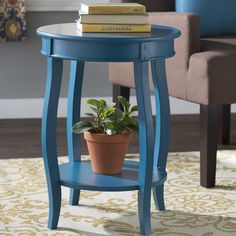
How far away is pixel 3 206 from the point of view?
8.97 ft

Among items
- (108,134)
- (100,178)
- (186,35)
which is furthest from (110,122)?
(186,35)

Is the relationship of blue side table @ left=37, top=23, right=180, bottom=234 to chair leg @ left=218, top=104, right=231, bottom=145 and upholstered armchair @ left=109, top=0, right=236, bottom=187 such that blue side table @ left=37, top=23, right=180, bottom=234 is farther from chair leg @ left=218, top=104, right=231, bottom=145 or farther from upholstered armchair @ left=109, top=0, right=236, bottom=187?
chair leg @ left=218, top=104, right=231, bottom=145

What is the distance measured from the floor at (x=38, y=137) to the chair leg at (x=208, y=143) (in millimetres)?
617

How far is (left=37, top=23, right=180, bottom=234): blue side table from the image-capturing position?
91.9 inches

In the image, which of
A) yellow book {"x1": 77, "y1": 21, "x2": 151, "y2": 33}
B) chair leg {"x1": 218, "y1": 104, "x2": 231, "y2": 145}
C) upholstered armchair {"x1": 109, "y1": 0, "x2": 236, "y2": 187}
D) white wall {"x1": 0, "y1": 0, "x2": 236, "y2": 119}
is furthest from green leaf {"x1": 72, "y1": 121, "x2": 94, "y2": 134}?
white wall {"x1": 0, "y1": 0, "x2": 236, "y2": 119}

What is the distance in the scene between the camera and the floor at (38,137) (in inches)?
142

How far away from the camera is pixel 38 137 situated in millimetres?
3887

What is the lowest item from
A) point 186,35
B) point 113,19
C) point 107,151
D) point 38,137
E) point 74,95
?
point 38,137

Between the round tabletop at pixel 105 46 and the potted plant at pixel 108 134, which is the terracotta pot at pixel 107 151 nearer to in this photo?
the potted plant at pixel 108 134

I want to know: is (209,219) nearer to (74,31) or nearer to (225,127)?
(74,31)

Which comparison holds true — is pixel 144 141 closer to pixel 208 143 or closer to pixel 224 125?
pixel 208 143

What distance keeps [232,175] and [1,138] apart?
1300 millimetres

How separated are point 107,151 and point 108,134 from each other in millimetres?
58

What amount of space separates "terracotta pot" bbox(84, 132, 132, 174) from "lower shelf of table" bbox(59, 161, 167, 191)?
3 centimetres
